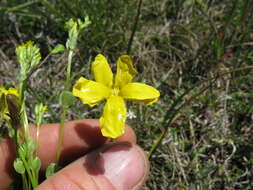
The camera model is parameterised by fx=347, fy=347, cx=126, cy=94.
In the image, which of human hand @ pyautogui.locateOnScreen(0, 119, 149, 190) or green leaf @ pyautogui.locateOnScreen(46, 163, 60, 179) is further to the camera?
green leaf @ pyautogui.locateOnScreen(46, 163, 60, 179)

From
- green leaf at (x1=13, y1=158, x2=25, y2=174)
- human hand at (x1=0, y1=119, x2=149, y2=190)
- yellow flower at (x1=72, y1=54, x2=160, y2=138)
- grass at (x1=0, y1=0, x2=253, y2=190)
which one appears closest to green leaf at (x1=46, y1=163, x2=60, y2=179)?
human hand at (x1=0, y1=119, x2=149, y2=190)

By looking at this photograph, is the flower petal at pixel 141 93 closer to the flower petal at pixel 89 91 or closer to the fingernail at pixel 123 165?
the flower petal at pixel 89 91

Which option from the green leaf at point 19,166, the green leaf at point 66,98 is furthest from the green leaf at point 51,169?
the green leaf at point 66,98

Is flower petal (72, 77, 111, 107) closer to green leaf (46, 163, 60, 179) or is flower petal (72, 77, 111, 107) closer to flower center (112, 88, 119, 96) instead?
flower center (112, 88, 119, 96)

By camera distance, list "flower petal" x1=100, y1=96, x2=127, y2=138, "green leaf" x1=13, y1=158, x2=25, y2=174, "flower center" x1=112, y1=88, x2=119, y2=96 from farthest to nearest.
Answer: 1. "flower center" x1=112, y1=88, x2=119, y2=96
2. "green leaf" x1=13, y1=158, x2=25, y2=174
3. "flower petal" x1=100, y1=96, x2=127, y2=138

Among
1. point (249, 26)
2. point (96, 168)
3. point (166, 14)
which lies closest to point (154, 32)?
point (166, 14)

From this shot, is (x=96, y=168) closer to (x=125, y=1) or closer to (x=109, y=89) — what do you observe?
(x=109, y=89)
